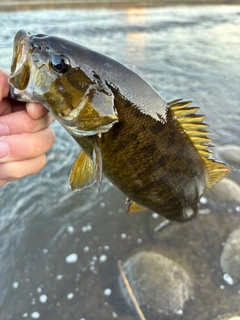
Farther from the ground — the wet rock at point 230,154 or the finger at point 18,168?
the finger at point 18,168

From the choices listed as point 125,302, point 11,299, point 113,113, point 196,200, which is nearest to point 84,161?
point 113,113

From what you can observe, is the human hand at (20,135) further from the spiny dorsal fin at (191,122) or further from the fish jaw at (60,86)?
the spiny dorsal fin at (191,122)

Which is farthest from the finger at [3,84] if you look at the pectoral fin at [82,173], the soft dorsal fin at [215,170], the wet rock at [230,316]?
the wet rock at [230,316]

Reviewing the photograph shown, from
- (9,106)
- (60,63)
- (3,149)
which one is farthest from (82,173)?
(60,63)

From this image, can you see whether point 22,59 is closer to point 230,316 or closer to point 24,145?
point 24,145

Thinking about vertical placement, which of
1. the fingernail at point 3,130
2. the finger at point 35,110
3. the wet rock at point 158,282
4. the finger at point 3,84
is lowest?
the wet rock at point 158,282

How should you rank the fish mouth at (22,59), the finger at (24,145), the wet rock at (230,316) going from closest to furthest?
the fish mouth at (22,59) → the finger at (24,145) → the wet rock at (230,316)

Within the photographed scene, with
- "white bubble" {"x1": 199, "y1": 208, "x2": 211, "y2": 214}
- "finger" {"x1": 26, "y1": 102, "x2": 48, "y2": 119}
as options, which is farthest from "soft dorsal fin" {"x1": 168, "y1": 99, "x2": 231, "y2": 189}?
"white bubble" {"x1": 199, "y1": 208, "x2": 211, "y2": 214}

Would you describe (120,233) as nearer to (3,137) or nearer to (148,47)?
(3,137)
